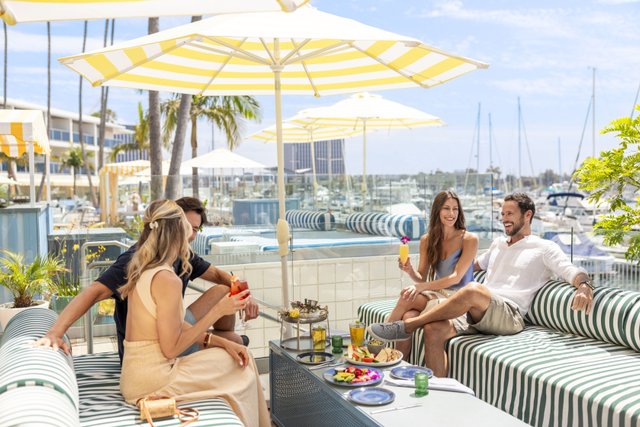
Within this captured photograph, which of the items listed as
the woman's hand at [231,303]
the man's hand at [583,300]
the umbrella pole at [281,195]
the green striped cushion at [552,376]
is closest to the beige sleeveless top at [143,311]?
the woman's hand at [231,303]

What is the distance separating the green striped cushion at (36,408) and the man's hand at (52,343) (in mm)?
616

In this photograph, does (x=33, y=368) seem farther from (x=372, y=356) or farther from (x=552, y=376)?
(x=552, y=376)

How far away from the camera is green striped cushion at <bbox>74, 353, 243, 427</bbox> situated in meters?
2.60

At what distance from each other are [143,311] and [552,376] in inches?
77.0

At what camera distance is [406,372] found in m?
3.12

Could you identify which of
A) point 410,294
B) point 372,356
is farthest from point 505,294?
point 372,356

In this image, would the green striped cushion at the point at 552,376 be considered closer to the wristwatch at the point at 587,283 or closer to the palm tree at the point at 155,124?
the wristwatch at the point at 587,283

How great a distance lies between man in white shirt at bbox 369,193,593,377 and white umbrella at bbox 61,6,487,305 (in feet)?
3.26

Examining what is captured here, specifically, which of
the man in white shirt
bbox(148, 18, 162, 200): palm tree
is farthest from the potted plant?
bbox(148, 18, 162, 200): palm tree

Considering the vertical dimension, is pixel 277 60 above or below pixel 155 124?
below

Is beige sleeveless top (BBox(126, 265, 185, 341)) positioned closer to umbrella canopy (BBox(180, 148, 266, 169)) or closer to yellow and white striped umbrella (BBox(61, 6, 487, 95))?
yellow and white striped umbrella (BBox(61, 6, 487, 95))

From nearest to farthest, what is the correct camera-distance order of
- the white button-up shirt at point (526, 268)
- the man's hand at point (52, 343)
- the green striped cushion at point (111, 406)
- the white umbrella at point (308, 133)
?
the green striped cushion at point (111, 406), the man's hand at point (52, 343), the white button-up shirt at point (526, 268), the white umbrella at point (308, 133)

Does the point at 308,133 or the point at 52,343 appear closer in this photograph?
the point at 52,343

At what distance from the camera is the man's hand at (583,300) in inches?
149
